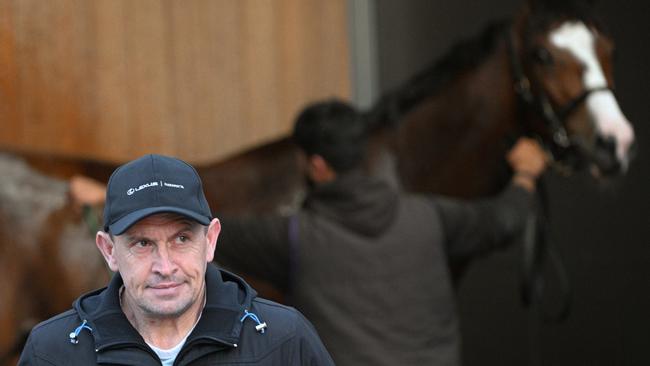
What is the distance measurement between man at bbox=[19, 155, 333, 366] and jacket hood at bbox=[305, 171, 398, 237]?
47.0 inches

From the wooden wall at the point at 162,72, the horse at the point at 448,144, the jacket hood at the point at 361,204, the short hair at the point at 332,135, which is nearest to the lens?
the jacket hood at the point at 361,204

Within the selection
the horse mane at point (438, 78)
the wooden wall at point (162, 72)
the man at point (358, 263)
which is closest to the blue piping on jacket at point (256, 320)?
the man at point (358, 263)

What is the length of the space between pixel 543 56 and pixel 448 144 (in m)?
0.43

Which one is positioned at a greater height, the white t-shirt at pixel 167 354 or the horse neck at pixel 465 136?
the white t-shirt at pixel 167 354

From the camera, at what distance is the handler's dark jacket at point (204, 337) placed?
1.74 m

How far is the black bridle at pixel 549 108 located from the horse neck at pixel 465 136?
0.14ft

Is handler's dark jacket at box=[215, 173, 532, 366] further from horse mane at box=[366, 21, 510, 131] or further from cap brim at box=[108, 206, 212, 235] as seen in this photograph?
cap brim at box=[108, 206, 212, 235]

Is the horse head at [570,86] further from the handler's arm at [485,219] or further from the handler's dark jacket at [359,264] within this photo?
the handler's dark jacket at [359,264]

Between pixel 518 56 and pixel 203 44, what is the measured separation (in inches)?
60.4

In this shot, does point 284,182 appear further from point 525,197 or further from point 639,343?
point 639,343

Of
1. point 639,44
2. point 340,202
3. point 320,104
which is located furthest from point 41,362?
point 639,44

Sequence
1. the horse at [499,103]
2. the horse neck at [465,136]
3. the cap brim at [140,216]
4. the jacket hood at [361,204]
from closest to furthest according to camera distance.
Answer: the cap brim at [140,216]
the jacket hood at [361,204]
the horse at [499,103]
the horse neck at [465,136]

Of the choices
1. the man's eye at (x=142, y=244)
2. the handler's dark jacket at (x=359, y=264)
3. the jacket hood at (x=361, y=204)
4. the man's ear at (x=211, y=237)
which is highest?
the man's eye at (x=142, y=244)

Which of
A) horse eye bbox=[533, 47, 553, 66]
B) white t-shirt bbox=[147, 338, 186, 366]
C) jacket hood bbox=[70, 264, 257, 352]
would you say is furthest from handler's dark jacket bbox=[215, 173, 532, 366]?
white t-shirt bbox=[147, 338, 186, 366]
